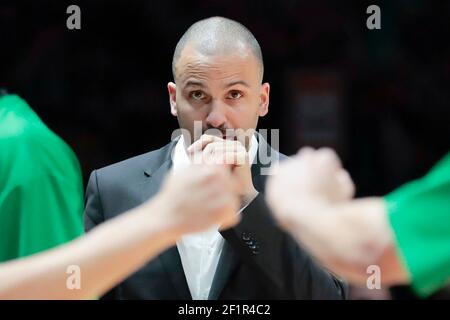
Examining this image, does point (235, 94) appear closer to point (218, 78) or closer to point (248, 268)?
point (218, 78)

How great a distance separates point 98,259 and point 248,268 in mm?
820

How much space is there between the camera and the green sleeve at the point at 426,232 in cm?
131

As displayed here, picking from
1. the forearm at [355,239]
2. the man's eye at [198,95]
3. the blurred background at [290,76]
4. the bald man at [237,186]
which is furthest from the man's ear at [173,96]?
the blurred background at [290,76]

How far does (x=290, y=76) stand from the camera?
3.74 m

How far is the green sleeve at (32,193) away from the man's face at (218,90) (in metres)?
0.33

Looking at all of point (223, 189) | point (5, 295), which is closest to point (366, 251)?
point (223, 189)

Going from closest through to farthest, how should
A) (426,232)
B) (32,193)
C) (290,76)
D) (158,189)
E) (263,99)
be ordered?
(426,232) < (32,193) < (158,189) < (263,99) < (290,76)

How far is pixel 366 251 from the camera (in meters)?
1.32

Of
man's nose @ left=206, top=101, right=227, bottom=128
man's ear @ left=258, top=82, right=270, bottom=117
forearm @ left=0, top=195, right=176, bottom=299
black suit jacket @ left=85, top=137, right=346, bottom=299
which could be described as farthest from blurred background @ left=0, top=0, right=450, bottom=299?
forearm @ left=0, top=195, right=176, bottom=299

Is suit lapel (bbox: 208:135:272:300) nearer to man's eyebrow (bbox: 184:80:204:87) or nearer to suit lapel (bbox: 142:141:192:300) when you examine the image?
suit lapel (bbox: 142:141:192:300)

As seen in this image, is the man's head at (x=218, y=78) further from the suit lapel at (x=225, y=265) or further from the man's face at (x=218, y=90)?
the suit lapel at (x=225, y=265)

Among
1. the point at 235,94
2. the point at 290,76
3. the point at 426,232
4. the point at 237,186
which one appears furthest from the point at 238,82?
the point at 290,76
